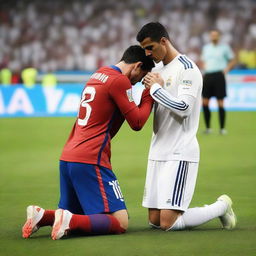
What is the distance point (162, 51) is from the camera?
680 centimetres

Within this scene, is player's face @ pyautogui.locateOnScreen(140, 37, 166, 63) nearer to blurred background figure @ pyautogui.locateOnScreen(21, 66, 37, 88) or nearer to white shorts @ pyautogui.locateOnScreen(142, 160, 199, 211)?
white shorts @ pyautogui.locateOnScreen(142, 160, 199, 211)

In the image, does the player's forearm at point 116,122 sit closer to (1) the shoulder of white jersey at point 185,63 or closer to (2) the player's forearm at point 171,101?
(2) the player's forearm at point 171,101

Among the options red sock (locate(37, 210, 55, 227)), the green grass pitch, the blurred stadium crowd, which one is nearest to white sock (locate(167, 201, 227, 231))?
the green grass pitch

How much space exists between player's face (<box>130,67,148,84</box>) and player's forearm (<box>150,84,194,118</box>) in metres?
0.21

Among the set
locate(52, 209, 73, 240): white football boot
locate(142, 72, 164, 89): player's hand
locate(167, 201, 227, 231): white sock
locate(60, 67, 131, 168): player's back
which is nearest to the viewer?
locate(52, 209, 73, 240): white football boot

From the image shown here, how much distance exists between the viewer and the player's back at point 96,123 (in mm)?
6566

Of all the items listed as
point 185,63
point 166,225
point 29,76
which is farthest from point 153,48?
point 29,76

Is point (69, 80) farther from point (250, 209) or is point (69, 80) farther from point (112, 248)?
point (112, 248)

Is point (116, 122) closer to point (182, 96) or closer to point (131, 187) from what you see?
point (182, 96)

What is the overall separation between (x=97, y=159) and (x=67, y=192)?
0.42 metres

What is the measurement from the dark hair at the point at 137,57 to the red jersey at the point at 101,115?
14 centimetres

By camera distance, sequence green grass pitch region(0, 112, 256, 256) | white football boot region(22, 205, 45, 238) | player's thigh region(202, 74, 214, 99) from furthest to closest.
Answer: player's thigh region(202, 74, 214, 99), white football boot region(22, 205, 45, 238), green grass pitch region(0, 112, 256, 256)

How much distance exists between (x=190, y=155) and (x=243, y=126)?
11796 mm

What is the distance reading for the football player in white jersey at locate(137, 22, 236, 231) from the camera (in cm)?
671
